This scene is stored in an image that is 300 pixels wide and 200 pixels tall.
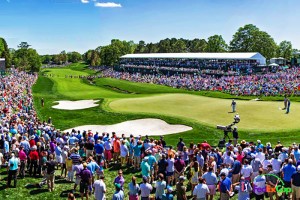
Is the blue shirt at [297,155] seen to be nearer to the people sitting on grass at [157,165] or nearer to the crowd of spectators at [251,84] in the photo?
the people sitting on grass at [157,165]

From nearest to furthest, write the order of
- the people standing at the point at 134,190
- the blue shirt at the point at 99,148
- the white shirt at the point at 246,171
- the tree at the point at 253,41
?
the people standing at the point at 134,190, the white shirt at the point at 246,171, the blue shirt at the point at 99,148, the tree at the point at 253,41

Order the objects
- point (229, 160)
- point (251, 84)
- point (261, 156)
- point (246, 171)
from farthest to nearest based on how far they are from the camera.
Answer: point (251, 84) → point (261, 156) → point (229, 160) → point (246, 171)

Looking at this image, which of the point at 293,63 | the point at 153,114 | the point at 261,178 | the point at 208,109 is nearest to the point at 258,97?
the point at 208,109

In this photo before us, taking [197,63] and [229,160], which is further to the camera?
[197,63]

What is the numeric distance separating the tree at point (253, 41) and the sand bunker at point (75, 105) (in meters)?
107

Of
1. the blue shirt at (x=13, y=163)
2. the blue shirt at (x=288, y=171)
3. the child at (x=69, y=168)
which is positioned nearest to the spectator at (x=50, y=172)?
the child at (x=69, y=168)

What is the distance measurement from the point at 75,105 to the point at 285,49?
149 meters

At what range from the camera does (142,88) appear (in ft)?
272

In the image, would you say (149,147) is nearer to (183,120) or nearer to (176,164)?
(176,164)

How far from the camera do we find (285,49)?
179 metres

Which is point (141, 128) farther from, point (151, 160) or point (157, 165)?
point (151, 160)

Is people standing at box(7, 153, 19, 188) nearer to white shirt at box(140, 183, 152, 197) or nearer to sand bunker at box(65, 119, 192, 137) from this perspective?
white shirt at box(140, 183, 152, 197)

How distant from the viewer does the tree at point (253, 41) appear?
14675 centimetres

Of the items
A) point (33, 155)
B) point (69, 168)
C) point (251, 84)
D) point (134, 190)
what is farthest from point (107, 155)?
point (251, 84)
